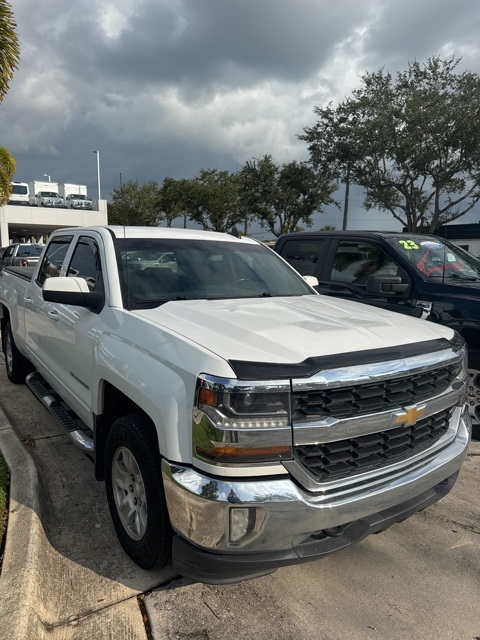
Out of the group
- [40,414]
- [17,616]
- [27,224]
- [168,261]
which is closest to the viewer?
[17,616]

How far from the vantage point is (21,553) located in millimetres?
2611

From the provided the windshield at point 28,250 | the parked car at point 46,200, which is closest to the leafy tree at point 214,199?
the parked car at point 46,200

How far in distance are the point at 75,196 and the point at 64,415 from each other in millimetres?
45180

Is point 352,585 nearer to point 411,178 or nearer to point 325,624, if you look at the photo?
point 325,624

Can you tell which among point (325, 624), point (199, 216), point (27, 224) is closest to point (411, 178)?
point (199, 216)

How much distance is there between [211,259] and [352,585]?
93.4 inches

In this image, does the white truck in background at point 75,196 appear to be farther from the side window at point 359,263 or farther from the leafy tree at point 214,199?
the side window at point 359,263

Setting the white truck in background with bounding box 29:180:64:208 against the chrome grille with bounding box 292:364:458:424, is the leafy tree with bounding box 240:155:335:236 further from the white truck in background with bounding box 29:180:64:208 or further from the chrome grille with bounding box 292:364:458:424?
the chrome grille with bounding box 292:364:458:424

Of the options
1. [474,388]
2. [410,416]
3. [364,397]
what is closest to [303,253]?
[474,388]

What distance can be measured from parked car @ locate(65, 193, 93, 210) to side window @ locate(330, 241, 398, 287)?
41327 millimetres

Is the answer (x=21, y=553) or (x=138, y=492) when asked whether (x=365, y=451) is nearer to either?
(x=138, y=492)

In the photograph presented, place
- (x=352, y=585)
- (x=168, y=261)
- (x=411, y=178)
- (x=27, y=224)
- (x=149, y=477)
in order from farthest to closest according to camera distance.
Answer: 1. (x=27, y=224)
2. (x=411, y=178)
3. (x=168, y=261)
4. (x=352, y=585)
5. (x=149, y=477)

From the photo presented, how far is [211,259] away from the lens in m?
3.81

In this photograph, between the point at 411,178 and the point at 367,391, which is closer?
the point at 367,391
